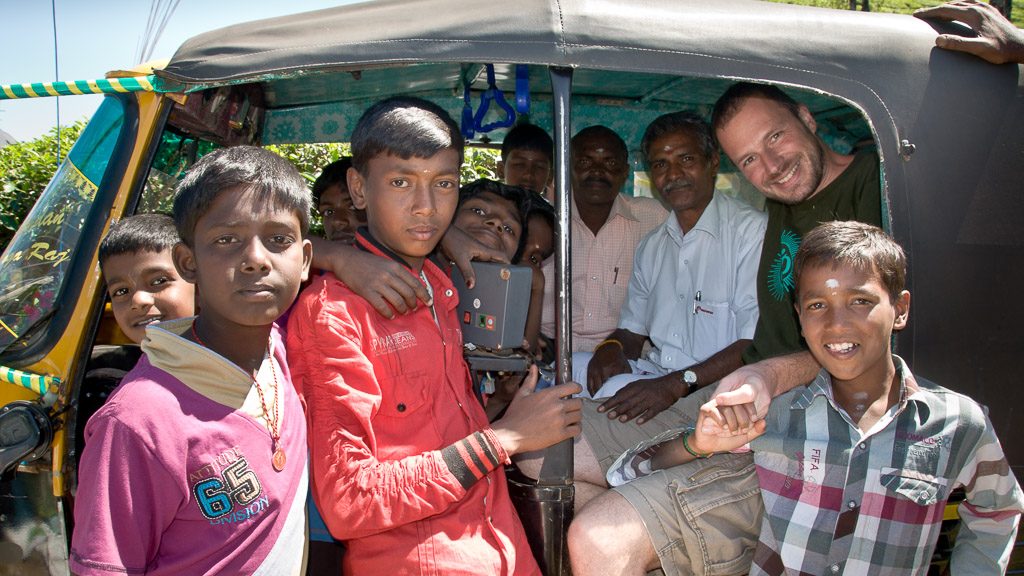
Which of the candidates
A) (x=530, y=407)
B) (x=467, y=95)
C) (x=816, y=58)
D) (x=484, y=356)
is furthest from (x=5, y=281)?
(x=816, y=58)

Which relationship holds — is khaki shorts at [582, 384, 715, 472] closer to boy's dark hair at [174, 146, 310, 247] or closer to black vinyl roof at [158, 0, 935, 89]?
black vinyl roof at [158, 0, 935, 89]

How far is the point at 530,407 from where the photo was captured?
2.07 metres

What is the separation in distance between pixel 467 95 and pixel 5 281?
196 cm

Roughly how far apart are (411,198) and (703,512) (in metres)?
1.25

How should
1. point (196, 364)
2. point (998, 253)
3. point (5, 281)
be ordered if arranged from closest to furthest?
1. point (196, 364)
2. point (998, 253)
3. point (5, 281)

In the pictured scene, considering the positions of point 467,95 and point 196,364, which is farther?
point 467,95

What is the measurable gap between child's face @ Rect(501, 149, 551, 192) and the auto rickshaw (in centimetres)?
154

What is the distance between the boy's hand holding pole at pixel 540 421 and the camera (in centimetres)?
199

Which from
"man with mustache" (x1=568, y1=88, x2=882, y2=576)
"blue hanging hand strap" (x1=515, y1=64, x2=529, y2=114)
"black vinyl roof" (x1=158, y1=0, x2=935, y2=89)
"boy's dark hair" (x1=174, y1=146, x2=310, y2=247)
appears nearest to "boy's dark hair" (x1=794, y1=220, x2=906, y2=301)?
"man with mustache" (x1=568, y1=88, x2=882, y2=576)

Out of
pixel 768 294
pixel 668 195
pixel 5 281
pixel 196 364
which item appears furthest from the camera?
pixel 668 195

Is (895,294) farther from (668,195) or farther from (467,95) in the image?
(467,95)

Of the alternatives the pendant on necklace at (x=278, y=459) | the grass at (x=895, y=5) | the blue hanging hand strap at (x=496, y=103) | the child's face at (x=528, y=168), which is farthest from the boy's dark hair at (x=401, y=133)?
the grass at (x=895, y=5)

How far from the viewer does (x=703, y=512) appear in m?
2.21

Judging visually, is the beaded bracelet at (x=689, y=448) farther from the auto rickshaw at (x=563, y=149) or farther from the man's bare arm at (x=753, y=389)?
the auto rickshaw at (x=563, y=149)
